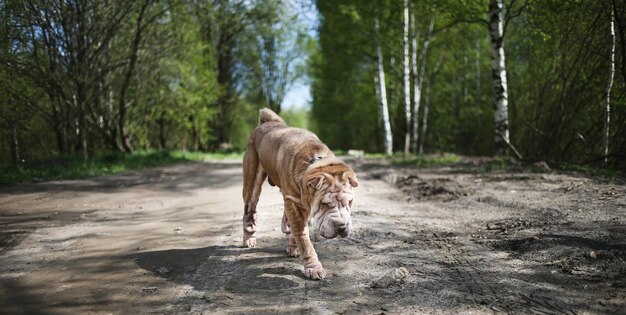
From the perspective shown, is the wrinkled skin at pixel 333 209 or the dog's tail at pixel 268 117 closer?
the wrinkled skin at pixel 333 209

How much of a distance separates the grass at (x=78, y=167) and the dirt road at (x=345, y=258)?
112 inches

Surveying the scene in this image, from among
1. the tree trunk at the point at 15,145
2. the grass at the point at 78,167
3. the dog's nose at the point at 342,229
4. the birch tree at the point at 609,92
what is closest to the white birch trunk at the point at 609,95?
the birch tree at the point at 609,92

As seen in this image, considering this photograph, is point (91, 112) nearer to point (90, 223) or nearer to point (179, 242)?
point (90, 223)

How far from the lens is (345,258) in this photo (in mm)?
4098

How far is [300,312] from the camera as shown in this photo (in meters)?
2.94

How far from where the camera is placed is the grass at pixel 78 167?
9.60m

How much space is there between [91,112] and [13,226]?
1293 cm

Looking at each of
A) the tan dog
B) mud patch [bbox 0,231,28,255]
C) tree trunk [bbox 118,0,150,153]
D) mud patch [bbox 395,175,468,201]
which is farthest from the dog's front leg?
tree trunk [bbox 118,0,150,153]

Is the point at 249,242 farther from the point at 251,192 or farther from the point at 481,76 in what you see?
the point at 481,76

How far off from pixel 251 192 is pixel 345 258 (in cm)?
144

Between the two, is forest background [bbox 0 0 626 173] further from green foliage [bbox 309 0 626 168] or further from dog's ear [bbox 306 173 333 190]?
dog's ear [bbox 306 173 333 190]

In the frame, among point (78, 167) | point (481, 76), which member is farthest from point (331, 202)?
point (481, 76)

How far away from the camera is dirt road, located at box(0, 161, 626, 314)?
3.03 metres

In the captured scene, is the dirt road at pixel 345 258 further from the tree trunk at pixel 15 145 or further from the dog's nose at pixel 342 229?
the tree trunk at pixel 15 145
